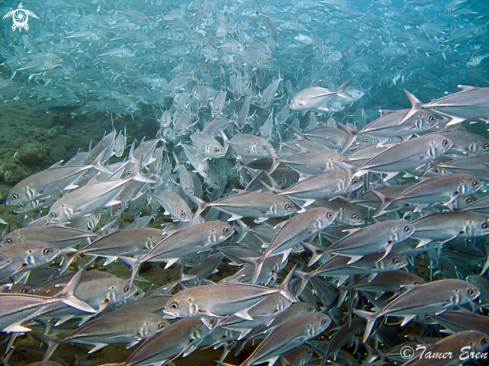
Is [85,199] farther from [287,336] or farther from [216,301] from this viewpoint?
[287,336]

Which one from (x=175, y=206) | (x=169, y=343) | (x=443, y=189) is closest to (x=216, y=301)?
(x=169, y=343)

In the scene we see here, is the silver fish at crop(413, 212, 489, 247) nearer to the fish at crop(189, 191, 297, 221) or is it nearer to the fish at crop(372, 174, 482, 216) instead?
the fish at crop(372, 174, 482, 216)

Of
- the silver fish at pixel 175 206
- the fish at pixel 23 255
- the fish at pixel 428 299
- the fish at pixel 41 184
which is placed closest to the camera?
the fish at pixel 23 255

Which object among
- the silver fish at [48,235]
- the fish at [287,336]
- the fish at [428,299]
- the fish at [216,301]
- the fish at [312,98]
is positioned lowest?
Result: the fish at [287,336]

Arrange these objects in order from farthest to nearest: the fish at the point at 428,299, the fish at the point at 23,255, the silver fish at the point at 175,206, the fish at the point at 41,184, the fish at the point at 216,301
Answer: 1. the silver fish at the point at 175,206
2. the fish at the point at 41,184
3. the fish at the point at 428,299
4. the fish at the point at 23,255
5. the fish at the point at 216,301

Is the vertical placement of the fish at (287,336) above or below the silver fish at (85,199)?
below

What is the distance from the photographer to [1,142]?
7.65 metres

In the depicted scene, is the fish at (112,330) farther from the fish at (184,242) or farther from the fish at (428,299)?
the fish at (428,299)

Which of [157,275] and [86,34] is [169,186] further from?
[86,34]

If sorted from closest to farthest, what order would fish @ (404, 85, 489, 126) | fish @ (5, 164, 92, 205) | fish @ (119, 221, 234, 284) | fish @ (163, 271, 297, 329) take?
fish @ (163, 271, 297, 329), fish @ (119, 221, 234, 284), fish @ (404, 85, 489, 126), fish @ (5, 164, 92, 205)

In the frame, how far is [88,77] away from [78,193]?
7555mm

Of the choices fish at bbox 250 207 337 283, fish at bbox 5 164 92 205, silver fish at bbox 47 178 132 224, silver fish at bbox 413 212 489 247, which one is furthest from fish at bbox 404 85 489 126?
→ fish at bbox 5 164 92 205

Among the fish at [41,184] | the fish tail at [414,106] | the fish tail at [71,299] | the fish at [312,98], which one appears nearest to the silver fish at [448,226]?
the fish tail at [414,106]

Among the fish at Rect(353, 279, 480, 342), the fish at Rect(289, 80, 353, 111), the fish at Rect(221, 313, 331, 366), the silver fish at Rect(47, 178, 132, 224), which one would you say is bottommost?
the fish at Rect(221, 313, 331, 366)
